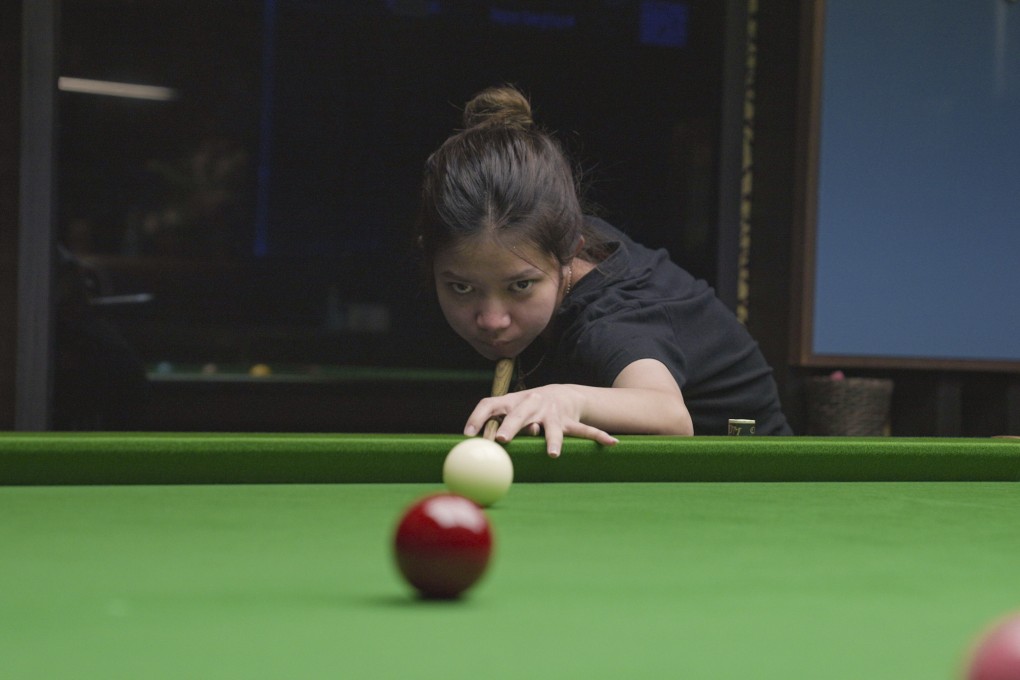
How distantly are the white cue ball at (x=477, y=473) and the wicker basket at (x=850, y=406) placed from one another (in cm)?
373

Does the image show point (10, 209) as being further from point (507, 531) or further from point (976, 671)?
point (976, 671)

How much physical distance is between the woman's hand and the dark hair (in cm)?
61

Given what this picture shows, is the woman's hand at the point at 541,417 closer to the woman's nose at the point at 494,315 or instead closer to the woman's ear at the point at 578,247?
the woman's nose at the point at 494,315

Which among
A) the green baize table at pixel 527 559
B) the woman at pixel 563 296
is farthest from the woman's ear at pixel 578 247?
the green baize table at pixel 527 559

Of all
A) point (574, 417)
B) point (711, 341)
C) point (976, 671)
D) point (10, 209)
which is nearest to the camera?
point (976, 671)

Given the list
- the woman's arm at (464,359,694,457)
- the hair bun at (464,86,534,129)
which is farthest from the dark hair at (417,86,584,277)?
the woman's arm at (464,359,694,457)

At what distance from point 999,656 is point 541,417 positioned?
1286mm

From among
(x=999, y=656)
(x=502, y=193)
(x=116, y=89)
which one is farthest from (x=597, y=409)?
(x=116, y=89)

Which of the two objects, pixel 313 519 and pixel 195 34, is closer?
pixel 313 519

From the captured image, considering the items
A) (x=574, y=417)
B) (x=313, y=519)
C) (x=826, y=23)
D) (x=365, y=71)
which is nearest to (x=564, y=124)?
(x=365, y=71)

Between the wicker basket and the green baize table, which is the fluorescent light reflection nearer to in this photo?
the wicker basket

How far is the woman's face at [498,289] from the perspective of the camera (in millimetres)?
2436

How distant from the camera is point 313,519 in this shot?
1.37 meters

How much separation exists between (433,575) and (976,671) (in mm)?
440
